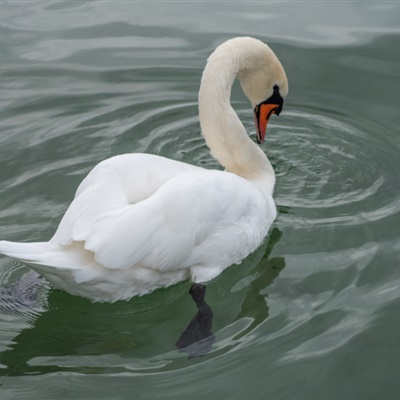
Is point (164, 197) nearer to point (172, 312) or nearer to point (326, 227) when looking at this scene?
point (172, 312)

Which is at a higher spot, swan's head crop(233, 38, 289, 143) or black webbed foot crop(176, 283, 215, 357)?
swan's head crop(233, 38, 289, 143)

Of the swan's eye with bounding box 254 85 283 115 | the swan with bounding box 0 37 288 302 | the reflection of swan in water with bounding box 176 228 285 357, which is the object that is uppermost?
the swan's eye with bounding box 254 85 283 115

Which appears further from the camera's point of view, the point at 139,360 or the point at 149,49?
the point at 149,49

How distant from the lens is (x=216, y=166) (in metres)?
7.60

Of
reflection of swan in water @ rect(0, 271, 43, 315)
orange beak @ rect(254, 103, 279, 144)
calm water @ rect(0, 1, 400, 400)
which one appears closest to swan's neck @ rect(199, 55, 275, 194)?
calm water @ rect(0, 1, 400, 400)

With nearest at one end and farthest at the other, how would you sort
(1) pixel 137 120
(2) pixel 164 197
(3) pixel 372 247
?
(2) pixel 164 197 → (3) pixel 372 247 → (1) pixel 137 120

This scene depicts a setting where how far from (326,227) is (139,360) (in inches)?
76.3

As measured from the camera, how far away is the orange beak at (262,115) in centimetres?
730

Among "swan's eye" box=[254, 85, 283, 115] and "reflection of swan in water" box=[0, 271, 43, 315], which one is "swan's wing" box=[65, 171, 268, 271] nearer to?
"reflection of swan in water" box=[0, 271, 43, 315]

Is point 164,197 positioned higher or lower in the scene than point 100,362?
higher

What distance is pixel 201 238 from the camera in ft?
18.4

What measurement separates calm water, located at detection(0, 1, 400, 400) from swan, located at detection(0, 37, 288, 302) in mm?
238

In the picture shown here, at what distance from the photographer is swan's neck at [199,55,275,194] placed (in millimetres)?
6789

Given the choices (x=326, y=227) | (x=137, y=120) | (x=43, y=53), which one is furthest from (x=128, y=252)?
(x=43, y=53)
